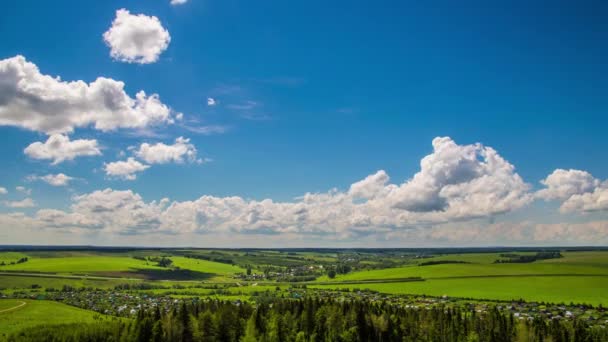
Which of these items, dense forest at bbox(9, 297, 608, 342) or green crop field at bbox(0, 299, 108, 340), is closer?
dense forest at bbox(9, 297, 608, 342)

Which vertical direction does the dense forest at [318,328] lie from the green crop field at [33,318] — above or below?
above

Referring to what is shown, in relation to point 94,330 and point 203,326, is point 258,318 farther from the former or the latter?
point 94,330

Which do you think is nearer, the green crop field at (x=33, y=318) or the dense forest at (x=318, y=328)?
the dense forest at (x=318, y=328)

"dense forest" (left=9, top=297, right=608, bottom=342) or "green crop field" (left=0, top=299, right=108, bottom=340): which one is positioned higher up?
"dense forest" (left=9, top=297, right=608, bottom=342)

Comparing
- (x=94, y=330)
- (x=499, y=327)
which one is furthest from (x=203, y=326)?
(x=499, y=327)

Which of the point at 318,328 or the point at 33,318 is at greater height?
the point at 318,328

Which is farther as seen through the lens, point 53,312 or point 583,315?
point 53,312

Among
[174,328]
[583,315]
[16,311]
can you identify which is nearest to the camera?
[174,328]

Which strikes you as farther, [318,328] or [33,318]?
[33,318]
